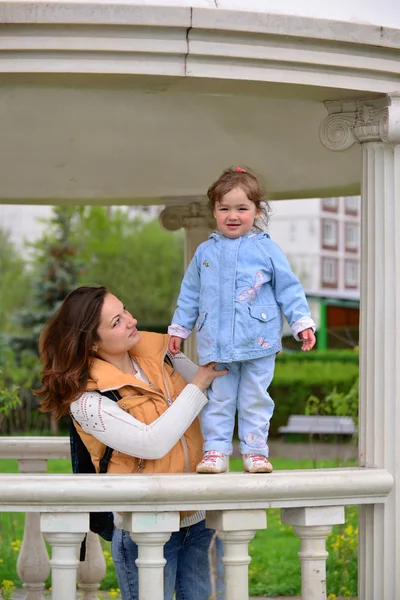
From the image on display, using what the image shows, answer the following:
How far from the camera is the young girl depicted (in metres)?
4.15

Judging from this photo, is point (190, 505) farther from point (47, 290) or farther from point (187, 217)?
point (47, 290)

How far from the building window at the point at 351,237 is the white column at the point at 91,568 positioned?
45.2 m

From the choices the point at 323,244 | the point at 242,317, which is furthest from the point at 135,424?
the point at 323,244

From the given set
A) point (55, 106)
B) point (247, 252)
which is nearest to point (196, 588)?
point (247, 252)

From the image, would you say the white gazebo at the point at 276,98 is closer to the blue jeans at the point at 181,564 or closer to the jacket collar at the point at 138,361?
the blue jeans at the point at 181,564

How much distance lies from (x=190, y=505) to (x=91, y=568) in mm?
2262

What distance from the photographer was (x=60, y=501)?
3885 mm

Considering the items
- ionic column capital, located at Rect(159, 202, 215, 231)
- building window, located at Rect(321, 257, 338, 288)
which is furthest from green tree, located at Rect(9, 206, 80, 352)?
building window, located at Rect(321, 257, 338, 288)

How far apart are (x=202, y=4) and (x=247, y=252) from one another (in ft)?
3.17

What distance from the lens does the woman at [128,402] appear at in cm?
409

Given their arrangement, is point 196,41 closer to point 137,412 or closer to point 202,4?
point 202,4

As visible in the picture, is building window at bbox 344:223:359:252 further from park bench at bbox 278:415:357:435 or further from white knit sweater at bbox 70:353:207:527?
white knit sweater at bbox 70:353:207:527

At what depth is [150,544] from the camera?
3.98 metres

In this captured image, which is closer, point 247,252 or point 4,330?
point 247,252
